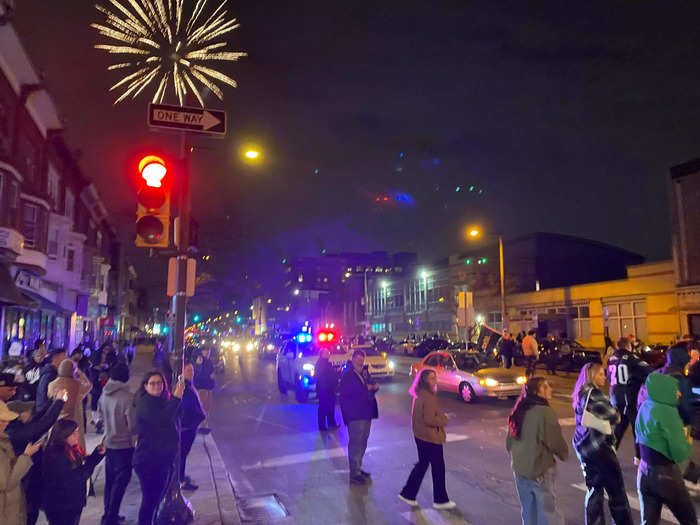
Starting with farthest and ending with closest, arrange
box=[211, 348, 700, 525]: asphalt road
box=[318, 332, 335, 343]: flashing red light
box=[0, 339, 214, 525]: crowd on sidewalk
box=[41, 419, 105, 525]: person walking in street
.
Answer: box=[318, 332, 335, 343]: flashing red light < box=[211, 348, 700, 525]: asphalt road < box=[41, 419, 105, 525]: person walking in street < box=[0, 339, 214, 525]: crowd on sidewalk

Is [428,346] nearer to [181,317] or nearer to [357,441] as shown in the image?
[357,441]

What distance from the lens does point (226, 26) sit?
8344 mm

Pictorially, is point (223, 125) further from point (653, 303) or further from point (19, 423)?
point (653, 303)

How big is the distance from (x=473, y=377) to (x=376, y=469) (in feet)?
24.0

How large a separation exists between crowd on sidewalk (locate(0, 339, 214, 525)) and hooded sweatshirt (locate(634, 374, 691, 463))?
453 cm

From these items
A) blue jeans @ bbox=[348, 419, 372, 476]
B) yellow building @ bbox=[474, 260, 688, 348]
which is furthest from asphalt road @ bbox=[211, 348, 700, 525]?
yellow building @ bbox=[474, 260, 688, 348]

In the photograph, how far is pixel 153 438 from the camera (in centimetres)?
534

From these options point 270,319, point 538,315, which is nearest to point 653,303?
point 538,315

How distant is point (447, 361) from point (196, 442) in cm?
895

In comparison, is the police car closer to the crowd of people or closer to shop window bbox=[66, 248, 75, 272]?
the crowd of people

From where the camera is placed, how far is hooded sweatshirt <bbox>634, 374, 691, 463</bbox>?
4.51 m

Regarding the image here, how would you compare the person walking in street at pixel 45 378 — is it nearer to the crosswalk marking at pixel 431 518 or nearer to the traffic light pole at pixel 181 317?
the traffic light pole at pixel 181 317

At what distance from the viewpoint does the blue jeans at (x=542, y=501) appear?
15.6 ft

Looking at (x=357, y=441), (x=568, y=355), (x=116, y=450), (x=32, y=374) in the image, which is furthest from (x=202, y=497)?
(x=568, y=355)
